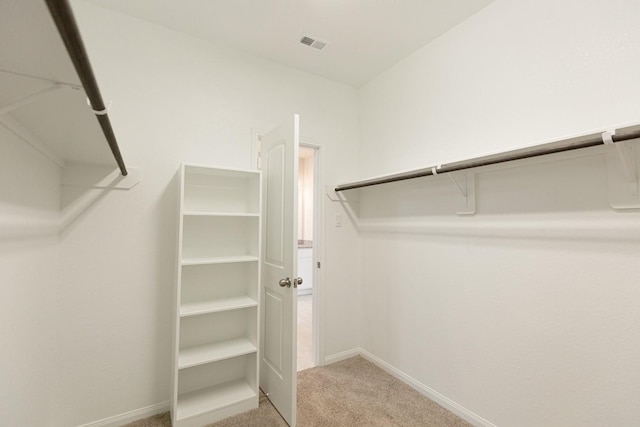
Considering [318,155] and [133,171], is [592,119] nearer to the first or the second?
[318,155]

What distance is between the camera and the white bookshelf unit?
6.63ft

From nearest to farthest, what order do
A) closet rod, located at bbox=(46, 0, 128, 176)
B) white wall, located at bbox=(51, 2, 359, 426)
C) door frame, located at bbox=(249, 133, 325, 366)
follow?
closet rod, located at bbox=(46, 0, 128, 176), white wall, located at bbox=(51, 2, 359, 426), door frame, located at bbox=(249, 133, 325, 366)

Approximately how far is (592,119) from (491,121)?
0.52 meters

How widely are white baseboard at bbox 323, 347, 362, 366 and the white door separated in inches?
27.3

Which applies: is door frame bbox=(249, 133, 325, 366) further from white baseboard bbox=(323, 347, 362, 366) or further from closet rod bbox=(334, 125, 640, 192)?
closet rod bbox=(334, 125, 640, 192)

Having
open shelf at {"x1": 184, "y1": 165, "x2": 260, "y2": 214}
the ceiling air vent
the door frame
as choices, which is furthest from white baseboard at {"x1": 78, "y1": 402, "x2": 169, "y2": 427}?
the ceiling air vent

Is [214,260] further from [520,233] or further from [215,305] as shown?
[520,233]

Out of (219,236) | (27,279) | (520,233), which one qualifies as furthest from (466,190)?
(27,279)

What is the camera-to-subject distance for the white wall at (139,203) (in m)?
1.83

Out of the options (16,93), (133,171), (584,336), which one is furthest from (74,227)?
(584,336)

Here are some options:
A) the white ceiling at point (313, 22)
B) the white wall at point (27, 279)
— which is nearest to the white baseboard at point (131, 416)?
the white wall at point (27, 279)

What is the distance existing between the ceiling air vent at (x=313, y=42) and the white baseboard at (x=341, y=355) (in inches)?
109

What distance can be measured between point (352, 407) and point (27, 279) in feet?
6.85

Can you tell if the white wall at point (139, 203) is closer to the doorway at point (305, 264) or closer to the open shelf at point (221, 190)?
the open shelf at point (221, 190)
